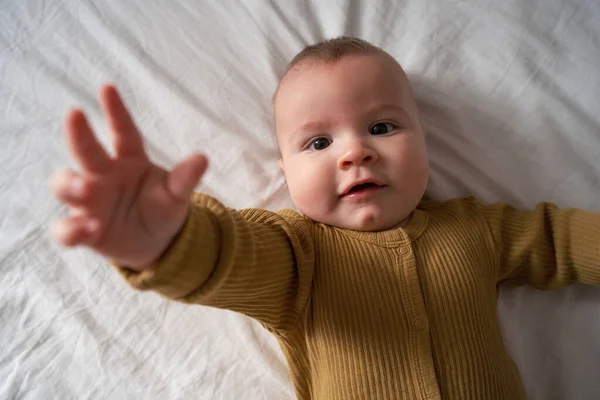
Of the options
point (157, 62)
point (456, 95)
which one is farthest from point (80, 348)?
point (456, 95)

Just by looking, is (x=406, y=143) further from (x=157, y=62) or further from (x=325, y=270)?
(x=157, y=62)

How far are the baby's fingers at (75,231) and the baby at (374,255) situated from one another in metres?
0.16

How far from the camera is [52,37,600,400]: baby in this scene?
726 millimetres

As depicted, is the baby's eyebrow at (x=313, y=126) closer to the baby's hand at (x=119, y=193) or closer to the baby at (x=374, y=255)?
the baby at (x=374, y=255)

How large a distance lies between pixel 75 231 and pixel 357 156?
455 millimetres

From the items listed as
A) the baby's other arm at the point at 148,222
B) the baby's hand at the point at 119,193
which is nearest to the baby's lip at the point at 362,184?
the baby's other arm at the point at 148,222

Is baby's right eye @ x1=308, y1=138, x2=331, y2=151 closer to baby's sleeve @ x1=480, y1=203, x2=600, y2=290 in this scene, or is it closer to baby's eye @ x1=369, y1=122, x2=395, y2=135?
baby's eye @ x1=369, y1=122, x2=395, y2=135

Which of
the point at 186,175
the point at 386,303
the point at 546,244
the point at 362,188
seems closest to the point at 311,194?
the point at 362,188

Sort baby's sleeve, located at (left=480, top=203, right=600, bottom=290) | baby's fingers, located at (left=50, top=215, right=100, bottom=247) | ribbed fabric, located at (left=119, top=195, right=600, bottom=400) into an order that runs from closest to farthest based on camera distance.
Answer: baby's fingers, located at (left=50, top=215, right=100, bottom=247) → ribbed fabric, located at (left=119, top=195, right=600, bottom=400) → baby's sleeve, located at (left=480, top=203, right=600, bottom=290)

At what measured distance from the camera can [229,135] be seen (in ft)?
3.27

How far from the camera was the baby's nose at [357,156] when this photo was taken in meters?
0.75

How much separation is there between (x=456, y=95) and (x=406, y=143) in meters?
0.29

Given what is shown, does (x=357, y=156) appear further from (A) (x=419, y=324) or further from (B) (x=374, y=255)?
(A) (x=419, y=324)

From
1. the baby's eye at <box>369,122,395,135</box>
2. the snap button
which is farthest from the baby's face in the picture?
the snap button
